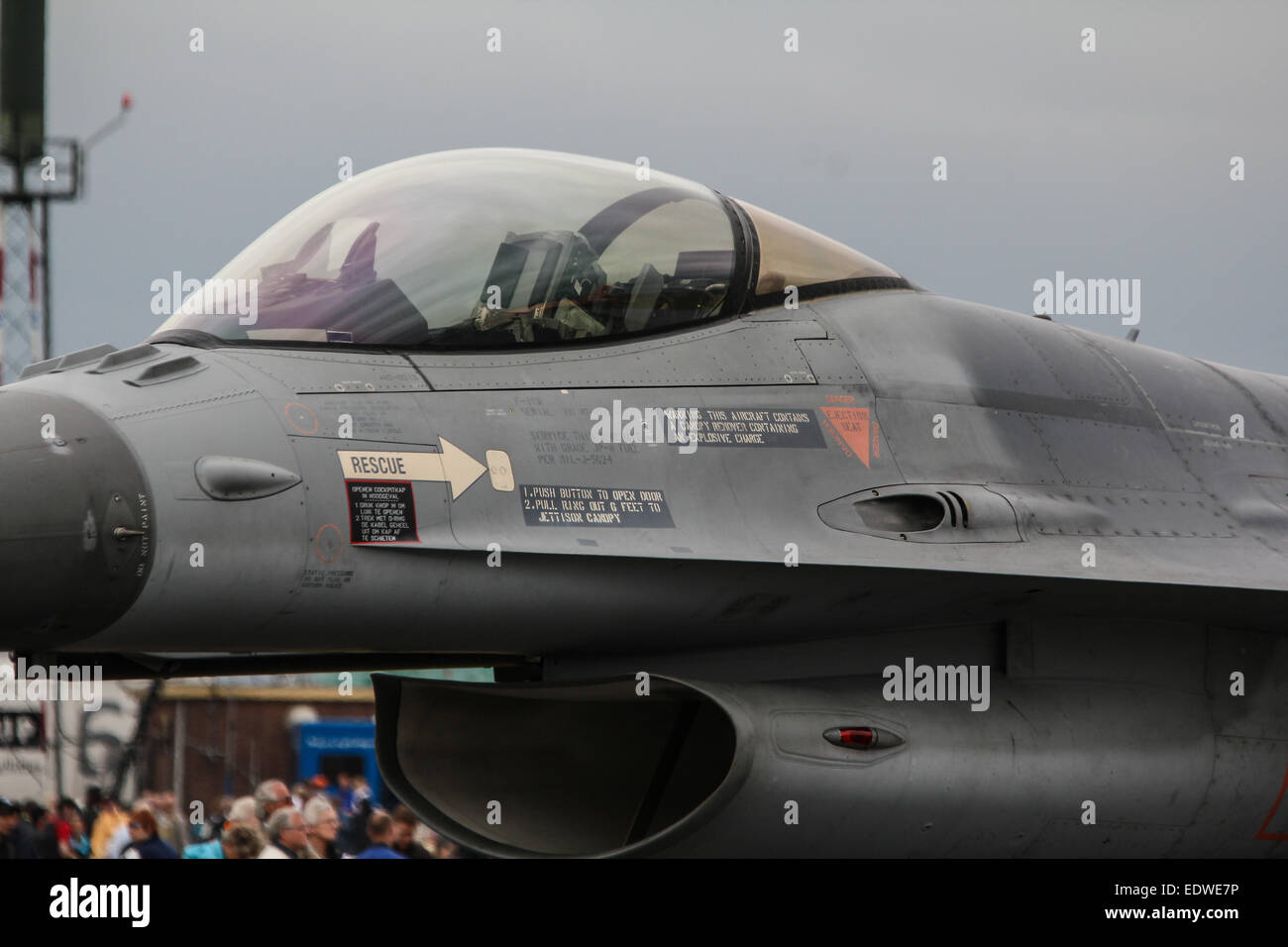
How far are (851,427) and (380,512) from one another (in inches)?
78.7

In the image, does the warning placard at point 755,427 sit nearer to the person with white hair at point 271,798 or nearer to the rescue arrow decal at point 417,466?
the rescue arrow decal at point 417,466

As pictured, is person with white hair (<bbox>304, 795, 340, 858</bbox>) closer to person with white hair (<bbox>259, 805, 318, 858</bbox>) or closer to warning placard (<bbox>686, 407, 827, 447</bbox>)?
person with white hair (<bbox>259, 805, 318, 858</bbox>)

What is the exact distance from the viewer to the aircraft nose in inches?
171

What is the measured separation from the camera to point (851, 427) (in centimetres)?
604

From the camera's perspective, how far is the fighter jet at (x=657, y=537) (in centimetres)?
479

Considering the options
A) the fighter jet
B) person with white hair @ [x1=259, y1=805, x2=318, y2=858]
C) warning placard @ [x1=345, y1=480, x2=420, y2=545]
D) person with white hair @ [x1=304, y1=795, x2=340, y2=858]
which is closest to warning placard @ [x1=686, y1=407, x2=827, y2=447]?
the fighter jet

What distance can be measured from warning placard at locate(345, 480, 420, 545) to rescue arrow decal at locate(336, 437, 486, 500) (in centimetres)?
3

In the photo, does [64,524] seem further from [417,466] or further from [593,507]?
[593,507]

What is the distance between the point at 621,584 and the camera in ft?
17.6

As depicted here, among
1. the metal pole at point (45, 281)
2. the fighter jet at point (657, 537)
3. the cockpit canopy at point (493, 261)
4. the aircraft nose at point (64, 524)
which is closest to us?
the aircraft nose at point (64, 524)

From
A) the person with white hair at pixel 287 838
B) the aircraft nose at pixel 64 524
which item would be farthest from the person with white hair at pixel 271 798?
the aircraft nose at pixel 64 524

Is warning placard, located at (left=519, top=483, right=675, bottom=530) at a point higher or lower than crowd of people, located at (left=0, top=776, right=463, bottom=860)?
higher

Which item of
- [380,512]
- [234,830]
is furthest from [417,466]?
[234,830]

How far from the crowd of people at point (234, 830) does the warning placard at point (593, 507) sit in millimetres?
1758
